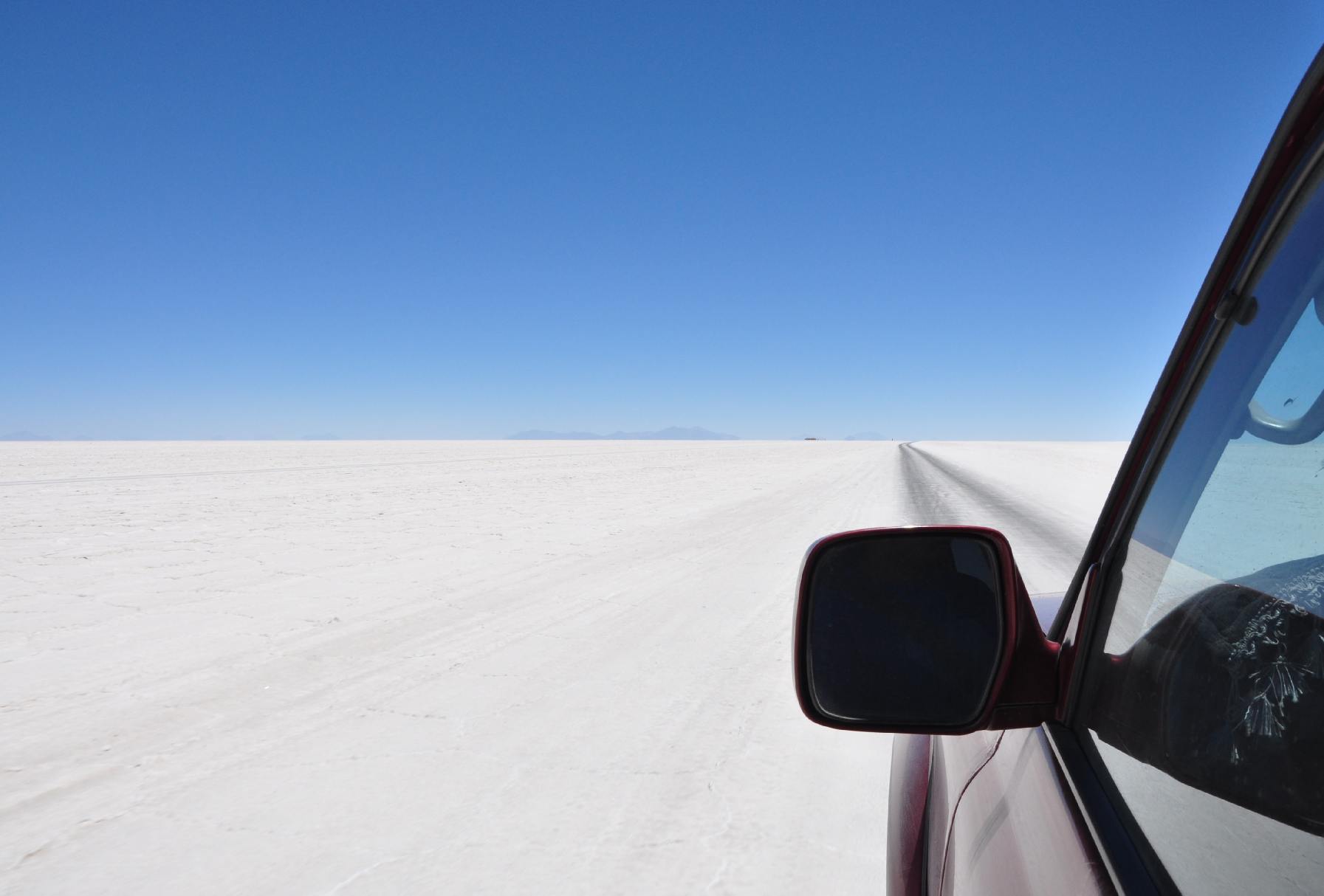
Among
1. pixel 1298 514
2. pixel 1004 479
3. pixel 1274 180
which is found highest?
pixel 1274 180

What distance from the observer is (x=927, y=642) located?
127 cm

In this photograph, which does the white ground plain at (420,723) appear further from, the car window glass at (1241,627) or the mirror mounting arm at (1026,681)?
the car window glass at (1241,627)

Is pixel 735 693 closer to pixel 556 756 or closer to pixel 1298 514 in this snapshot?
pixel 556 756

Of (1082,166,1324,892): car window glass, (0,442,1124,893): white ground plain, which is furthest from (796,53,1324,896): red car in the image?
(0,442,1124,893): white ground plain

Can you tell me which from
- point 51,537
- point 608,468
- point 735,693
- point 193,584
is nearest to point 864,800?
point 735,693

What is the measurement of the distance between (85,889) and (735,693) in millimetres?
2825

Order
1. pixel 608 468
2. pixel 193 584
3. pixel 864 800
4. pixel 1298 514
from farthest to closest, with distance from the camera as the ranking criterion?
pixel 608 468 < pixel 193 584 < pixel 864 800 < pixel 1298 514

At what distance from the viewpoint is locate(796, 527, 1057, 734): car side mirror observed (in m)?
Result: 1.25

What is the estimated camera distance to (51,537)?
32.5 ft

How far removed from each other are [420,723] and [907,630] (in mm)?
3155

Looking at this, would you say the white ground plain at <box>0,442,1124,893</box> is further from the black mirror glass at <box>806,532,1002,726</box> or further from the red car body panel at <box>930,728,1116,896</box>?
the black mirror glass at <box>806,532,1002,726</box>

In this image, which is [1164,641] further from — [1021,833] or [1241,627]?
[1021,833]

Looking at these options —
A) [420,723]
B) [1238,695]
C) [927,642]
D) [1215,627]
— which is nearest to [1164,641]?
[1215,627]

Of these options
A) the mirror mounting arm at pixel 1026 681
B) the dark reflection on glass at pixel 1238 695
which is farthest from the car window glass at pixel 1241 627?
the mirror mounting arm at pixel 1026 681
